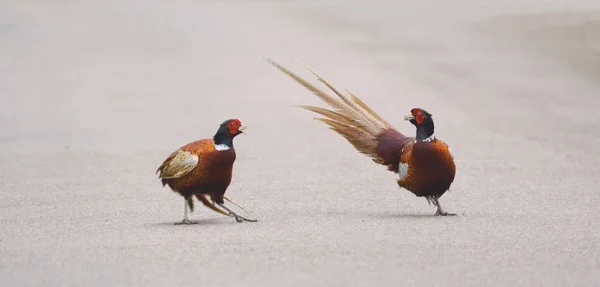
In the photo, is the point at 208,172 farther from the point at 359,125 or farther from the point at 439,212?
the point at 439,212

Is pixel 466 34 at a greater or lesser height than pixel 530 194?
greater

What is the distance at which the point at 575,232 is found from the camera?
25.1 ft

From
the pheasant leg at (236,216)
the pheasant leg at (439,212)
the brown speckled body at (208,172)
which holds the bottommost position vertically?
the pheasant leg at (236,216)

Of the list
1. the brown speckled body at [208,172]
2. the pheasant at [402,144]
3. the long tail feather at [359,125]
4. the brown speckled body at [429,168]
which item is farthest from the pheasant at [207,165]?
the brown speckled body at [429,168]

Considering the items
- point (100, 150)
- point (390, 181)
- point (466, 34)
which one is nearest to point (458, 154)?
point (390, 181)

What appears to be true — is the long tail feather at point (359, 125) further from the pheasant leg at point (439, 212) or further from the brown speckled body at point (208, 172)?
the brown speckled body at point (208, 172)

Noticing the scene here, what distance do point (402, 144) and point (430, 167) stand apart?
1.32 ft

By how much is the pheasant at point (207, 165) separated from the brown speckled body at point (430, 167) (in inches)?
46.8

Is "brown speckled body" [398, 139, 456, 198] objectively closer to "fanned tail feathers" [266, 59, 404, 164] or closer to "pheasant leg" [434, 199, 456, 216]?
"pheasant leg" [434, 199, 456, 216]

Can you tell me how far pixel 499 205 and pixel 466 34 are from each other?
800 centimetres

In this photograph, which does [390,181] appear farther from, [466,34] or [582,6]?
[582,6]

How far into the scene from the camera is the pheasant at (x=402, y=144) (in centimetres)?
816

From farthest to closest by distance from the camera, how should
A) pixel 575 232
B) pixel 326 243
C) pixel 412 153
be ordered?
pixel 412 153 < pixel 575 232 < pixel 326 243

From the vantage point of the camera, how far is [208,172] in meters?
7.85
